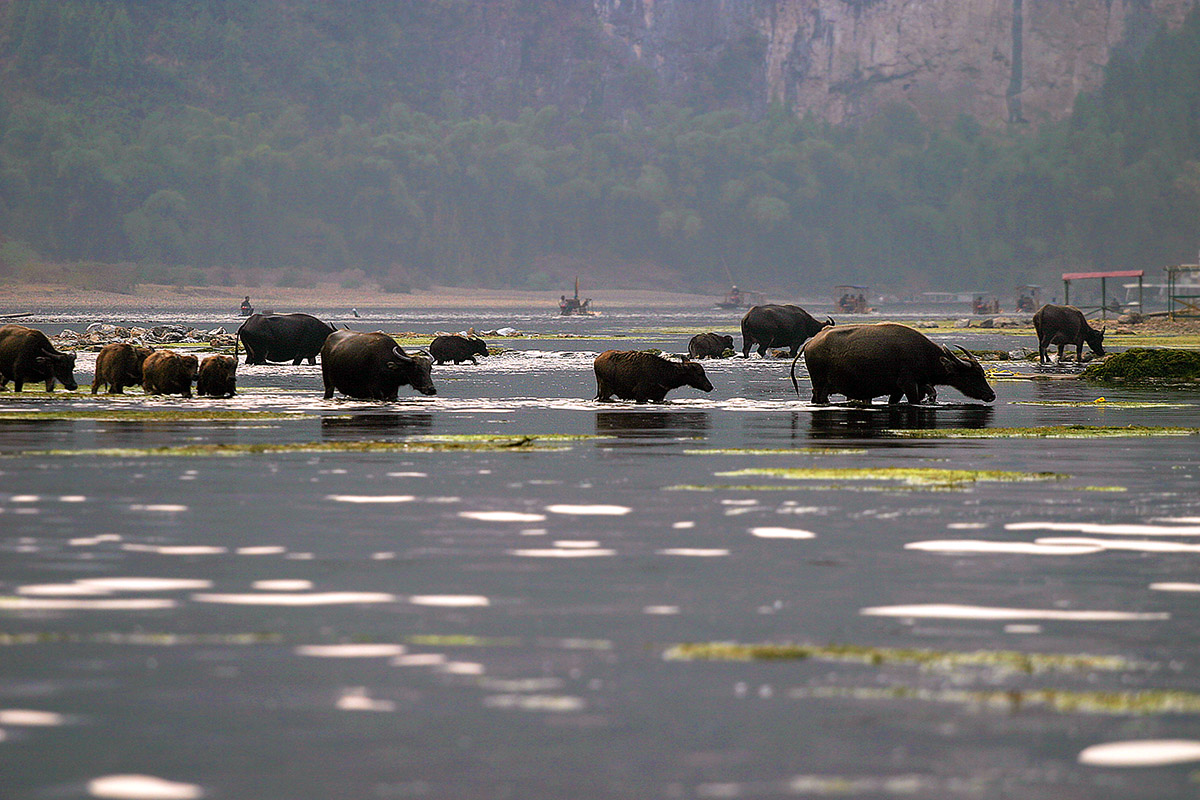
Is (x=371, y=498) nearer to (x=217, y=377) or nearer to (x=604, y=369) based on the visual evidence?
(x=604, y=369)

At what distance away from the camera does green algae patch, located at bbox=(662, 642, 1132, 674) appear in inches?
398

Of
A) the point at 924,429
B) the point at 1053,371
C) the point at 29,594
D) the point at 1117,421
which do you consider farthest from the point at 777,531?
the point at 1053,371

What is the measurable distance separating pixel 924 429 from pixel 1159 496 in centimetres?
950

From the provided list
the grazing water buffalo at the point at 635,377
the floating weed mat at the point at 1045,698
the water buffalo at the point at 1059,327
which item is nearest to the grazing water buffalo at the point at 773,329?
the water buffalo at the point at 1059,327

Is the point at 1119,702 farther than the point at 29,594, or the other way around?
the point at 29,594

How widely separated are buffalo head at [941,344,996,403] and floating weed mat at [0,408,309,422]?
40.8ft

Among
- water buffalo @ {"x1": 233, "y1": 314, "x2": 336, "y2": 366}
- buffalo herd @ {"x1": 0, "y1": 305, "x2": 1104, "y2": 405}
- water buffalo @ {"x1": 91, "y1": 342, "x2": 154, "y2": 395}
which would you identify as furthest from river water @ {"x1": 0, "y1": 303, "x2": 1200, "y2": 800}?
water buffalo @ {"x1": 233, "y1": 314, "x2": 336, "y2": 366}

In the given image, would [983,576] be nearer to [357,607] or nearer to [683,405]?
[357,607]

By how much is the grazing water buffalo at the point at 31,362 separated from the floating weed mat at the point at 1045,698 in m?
31.1

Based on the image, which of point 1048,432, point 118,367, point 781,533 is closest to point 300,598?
point 781,533

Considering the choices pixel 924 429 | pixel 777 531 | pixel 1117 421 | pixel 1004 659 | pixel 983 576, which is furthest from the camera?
pixel 1117 421

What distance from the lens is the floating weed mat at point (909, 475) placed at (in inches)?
798

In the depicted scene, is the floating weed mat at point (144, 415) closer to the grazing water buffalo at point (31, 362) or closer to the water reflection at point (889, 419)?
the grazing water buffalo at point (31, 362)

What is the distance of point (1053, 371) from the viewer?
165 feet
